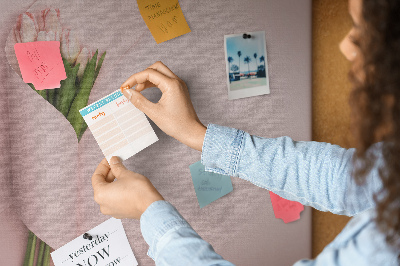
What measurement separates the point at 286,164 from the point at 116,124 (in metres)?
0.35

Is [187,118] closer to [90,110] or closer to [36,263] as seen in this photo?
[90,110]

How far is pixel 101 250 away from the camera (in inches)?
29.9

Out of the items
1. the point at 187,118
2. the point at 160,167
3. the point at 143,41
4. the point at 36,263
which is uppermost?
the point at 143,41

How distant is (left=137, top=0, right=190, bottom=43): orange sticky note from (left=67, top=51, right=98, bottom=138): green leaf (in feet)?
0.44

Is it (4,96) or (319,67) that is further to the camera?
(319,67)

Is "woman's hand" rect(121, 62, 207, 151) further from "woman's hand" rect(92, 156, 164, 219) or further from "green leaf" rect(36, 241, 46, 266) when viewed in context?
"green leaf" rect(36, 241, 46, 266)

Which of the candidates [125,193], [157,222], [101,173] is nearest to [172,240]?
[157,222]

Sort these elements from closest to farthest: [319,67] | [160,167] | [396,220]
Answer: [396,220]
[160,167]
[319,67]

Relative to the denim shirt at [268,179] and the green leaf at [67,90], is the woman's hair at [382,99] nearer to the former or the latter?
the denim shirt at [268,179]

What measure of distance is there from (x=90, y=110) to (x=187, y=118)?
20cm

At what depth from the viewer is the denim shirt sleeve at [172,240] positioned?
50cm

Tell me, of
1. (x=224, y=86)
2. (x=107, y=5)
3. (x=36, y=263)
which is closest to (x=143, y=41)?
(x=107, y=5)

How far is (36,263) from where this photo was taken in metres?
0.74

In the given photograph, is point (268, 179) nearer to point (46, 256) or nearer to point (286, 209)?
point (286, 209)
